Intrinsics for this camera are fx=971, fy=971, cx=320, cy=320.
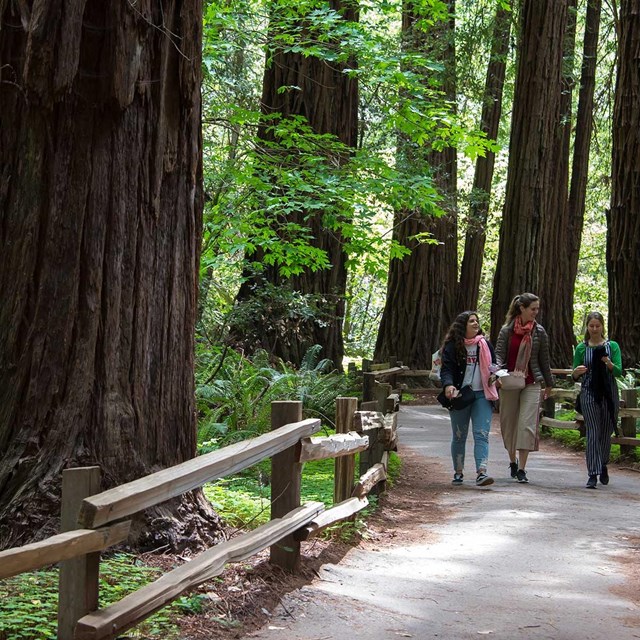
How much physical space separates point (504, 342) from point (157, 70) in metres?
6.52

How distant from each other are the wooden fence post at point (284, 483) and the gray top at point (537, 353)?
216 inches

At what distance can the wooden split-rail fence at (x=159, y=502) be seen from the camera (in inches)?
155

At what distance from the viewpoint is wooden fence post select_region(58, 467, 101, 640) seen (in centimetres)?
397

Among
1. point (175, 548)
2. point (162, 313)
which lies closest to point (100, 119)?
point (162, 313)

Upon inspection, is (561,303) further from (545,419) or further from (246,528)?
(246,528)

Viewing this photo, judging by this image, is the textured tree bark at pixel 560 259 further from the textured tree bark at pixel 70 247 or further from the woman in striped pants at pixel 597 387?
the textured tree bark at pixel 70 247

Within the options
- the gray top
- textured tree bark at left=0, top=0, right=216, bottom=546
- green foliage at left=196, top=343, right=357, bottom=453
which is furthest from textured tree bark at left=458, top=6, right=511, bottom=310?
textured tree bark at left=0, top=0, right=216, bottom=546

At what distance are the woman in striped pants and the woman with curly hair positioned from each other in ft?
3.83

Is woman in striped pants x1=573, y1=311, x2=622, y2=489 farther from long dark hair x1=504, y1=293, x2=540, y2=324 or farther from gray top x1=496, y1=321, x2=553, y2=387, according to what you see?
long dark hair x1=504, y1=293, x2=540, y2=324

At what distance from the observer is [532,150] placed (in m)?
19.0

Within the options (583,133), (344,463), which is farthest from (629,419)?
(583,133)

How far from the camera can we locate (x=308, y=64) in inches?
778

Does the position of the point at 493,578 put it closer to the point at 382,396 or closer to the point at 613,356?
the point at 382,396

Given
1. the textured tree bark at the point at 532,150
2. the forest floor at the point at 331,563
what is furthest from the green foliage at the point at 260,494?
the textured tree bark at the point at 532,150
